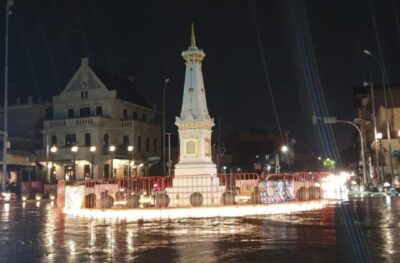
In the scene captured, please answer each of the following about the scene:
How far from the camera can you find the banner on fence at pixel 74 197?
897 inches

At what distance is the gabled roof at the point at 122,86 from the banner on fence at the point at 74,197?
33401 millimetres

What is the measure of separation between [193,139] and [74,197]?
6447mm

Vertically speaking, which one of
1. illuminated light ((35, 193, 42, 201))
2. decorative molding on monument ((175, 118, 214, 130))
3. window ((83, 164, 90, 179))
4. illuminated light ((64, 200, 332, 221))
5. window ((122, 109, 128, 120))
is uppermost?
window ((122, 109, 128, 120))

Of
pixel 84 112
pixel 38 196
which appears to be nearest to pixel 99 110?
pixel 84 112

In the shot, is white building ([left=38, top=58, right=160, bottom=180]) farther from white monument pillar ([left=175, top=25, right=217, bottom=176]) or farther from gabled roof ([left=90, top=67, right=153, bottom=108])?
white monument pillar ([left=175, top=25, right=217, bottom=176])

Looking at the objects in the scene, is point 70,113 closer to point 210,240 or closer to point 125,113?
point 125,113

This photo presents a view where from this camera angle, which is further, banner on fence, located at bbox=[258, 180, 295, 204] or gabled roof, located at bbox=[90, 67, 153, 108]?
gabled roof, located at bbox=[90, 67, 153, 108]

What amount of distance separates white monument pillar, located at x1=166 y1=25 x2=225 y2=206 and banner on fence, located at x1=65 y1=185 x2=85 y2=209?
3997 millimetres

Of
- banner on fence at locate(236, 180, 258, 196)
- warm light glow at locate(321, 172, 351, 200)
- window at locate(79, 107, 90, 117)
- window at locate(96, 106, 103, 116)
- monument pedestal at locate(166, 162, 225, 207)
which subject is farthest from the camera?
window at locate(79, 107, 90, 117)

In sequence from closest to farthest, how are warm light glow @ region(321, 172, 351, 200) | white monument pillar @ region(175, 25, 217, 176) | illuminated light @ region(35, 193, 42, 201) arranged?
1. white monument pillar @ region(175, 25, 217, 176)
2. warm light glow @ region(321, 172, 351, 200)
3. illuminated light @ region(35, 193, 42, 201)

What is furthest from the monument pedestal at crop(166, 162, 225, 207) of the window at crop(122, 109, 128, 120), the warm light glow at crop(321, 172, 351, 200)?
the window at crop(122, 109, 128, 120)

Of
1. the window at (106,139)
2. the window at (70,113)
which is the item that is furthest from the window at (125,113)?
the window at (70,113)

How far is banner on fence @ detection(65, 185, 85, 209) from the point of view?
74.7ft

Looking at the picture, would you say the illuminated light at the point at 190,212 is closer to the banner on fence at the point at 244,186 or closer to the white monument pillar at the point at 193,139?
the white monument pillar at the point at 193,139
